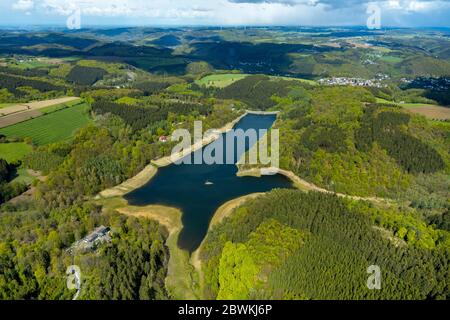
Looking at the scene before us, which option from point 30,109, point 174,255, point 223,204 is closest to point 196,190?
point 223,204

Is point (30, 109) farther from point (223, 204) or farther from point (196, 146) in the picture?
point (223, 204)

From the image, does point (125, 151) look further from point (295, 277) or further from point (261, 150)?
point (295, 277)

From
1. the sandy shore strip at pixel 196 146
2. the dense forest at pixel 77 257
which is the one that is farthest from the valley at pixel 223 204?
the sandy shore strip at pixel 196 146

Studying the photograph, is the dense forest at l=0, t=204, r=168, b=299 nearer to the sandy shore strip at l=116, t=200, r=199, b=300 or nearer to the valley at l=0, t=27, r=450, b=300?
the valley at l=0, t=27, r=450, b=300

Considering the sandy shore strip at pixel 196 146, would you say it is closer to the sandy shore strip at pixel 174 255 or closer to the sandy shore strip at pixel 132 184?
the sandy shore strip at pixel 132 184

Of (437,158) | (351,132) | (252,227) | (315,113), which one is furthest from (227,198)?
(315,113)

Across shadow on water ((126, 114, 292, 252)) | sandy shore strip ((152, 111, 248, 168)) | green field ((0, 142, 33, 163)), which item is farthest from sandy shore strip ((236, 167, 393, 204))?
green field ((0, 142, 33, 163))
